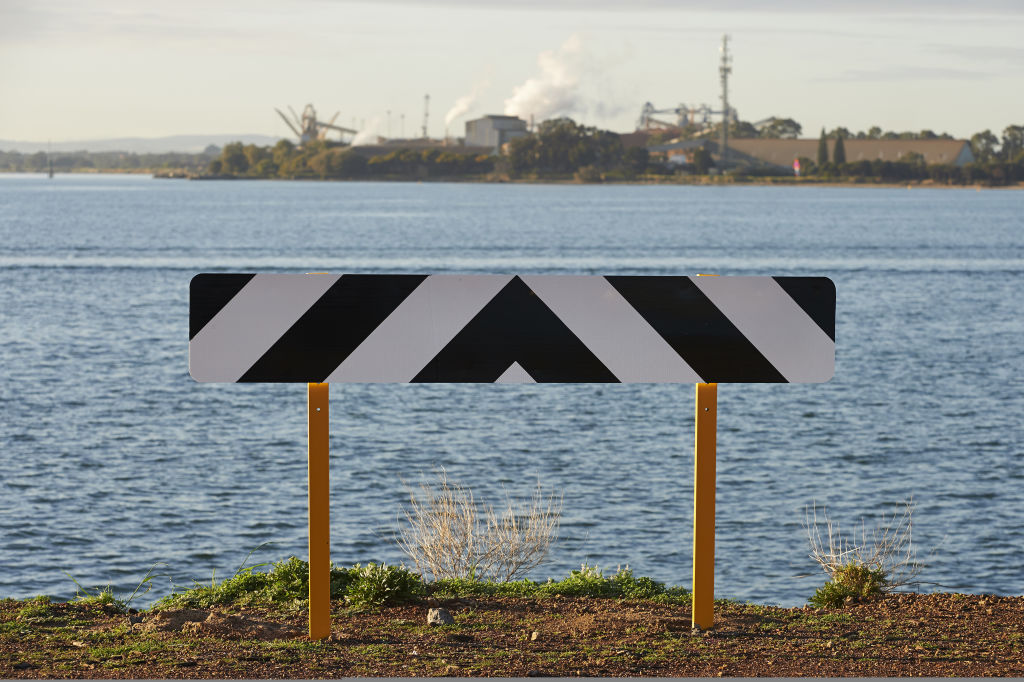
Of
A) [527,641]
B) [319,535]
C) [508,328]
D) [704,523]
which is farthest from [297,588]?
[704,523]

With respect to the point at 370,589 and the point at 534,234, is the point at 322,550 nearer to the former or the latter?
the point at 370,589

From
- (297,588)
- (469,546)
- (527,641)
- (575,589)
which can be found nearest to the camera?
(527,641)

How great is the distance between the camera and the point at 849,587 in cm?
763

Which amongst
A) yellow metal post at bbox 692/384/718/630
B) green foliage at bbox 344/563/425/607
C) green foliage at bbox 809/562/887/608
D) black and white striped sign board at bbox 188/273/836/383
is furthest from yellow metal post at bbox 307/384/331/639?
green foliage at bbox 809/562/887/608

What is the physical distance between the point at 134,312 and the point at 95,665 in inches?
2016

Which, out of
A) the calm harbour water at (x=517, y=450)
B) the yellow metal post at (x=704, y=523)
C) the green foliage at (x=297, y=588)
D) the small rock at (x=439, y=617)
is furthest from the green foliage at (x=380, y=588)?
the calm harbour water at (x=517, y=450)

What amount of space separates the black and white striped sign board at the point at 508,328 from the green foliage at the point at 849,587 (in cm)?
170

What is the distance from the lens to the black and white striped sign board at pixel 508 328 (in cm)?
630

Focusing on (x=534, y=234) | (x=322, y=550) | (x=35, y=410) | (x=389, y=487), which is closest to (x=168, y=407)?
(x=35, y=410)

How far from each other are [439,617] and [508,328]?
5.24 feet

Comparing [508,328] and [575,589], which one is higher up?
[508,328]

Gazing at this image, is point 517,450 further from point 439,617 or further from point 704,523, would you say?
point 704,523

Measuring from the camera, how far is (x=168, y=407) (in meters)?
33.8

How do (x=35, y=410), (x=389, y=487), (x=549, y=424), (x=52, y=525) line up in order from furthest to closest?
(x=35, y=410) → (x=549, y=424) → (x=389, y=487) → (x=52, y=525)
